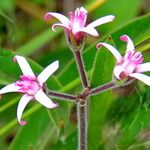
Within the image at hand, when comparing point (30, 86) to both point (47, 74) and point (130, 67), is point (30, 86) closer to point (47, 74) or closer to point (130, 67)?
point (47, 74)

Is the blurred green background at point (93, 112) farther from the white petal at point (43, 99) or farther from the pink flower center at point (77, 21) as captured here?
the white petal at point (43, 99)

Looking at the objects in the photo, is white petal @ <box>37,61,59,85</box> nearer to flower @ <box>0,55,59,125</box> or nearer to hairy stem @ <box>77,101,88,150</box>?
flower @ <box>0,55,59,125</box>

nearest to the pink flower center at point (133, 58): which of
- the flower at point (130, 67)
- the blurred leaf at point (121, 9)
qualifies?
the flower at point (130, 67)

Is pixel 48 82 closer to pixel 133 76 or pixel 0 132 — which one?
pixel 0 132

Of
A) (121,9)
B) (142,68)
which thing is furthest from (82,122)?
(121,9)

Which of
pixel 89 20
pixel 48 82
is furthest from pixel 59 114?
pixel 89 20

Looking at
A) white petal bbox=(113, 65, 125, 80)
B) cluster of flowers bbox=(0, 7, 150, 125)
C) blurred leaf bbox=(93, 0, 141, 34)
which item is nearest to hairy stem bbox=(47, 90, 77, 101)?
cluster of flowers bbox=(0, 7, 150, 125)
